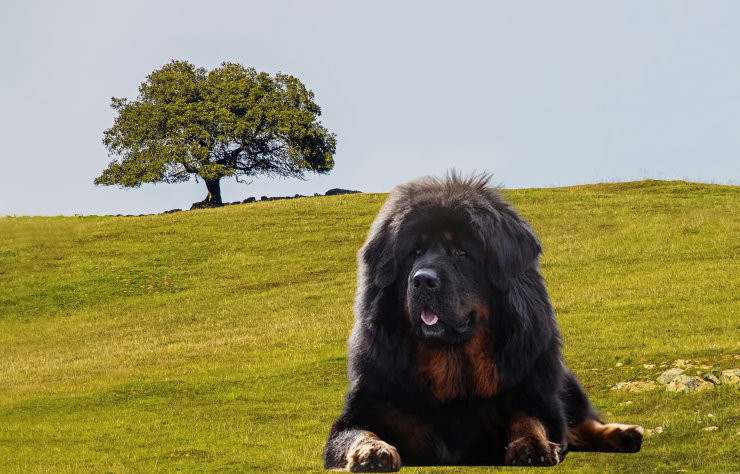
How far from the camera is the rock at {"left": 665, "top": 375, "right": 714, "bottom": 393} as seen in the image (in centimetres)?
1283

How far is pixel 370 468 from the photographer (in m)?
5.06

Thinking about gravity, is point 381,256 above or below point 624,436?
above

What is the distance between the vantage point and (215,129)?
57125mm

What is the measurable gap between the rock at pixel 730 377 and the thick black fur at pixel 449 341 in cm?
805

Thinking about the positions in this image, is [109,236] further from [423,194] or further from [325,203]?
[423,194]

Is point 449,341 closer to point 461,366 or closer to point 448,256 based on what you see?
point 461,366

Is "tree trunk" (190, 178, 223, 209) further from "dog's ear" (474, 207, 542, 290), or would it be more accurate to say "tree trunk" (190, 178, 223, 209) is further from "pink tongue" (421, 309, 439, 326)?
"pink tongue" (421, 309, 439, 326)

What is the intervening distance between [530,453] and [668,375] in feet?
30.1

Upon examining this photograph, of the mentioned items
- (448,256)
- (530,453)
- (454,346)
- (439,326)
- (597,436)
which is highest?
(448,256)

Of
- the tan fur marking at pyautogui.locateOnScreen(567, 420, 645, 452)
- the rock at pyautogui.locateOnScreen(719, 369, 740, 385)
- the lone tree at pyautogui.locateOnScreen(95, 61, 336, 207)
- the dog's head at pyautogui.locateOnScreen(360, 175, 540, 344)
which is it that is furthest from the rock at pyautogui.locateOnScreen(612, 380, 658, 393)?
the lone tree at pyautogui.locateOnScreen(95, 61, 336, 207)

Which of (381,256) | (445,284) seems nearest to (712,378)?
(381,256)

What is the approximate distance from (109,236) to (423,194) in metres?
41.9

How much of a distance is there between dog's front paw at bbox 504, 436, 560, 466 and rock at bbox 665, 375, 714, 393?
8.34m

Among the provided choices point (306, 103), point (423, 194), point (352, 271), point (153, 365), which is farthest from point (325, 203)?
point (423, 194)
